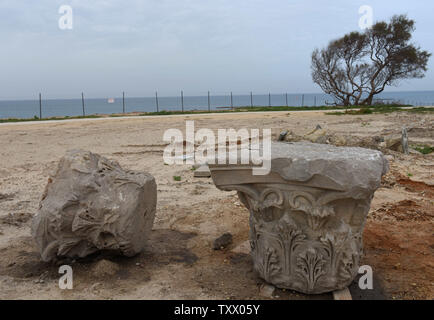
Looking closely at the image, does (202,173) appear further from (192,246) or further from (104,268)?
(104,268)

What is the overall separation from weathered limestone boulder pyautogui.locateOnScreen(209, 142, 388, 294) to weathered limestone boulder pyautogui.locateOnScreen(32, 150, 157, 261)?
0.96 m

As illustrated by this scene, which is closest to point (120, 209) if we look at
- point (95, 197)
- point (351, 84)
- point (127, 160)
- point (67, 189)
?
point (95, 197)

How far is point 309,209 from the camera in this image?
3.20 m

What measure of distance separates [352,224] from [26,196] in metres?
5.13

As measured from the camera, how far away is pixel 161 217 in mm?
5477

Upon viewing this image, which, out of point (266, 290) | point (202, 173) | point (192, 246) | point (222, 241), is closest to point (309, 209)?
point (266, 290)

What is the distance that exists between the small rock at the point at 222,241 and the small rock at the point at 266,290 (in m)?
0.95

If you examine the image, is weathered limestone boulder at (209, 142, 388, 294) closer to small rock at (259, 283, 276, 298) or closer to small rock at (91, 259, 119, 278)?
small rock at (259, 283, 276, 298)

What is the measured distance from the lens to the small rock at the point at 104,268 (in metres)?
3.76

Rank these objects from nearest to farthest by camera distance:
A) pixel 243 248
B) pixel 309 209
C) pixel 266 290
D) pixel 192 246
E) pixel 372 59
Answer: pixel 309 209 < pixel 266 290 < pixel 243 248 < pixel 192 246 < pixel 372 59

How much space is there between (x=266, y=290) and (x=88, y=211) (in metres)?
1.69

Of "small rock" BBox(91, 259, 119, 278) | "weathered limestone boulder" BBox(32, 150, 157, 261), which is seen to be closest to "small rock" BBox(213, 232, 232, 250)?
"weathered limestone boulder" BBox(32, 150, 157, 261)

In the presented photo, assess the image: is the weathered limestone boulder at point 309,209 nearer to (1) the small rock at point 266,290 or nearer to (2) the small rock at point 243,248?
(1) the small rock at point 266,290
